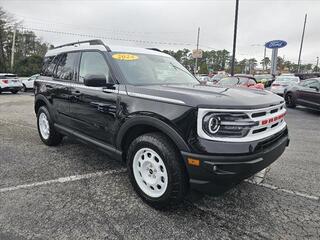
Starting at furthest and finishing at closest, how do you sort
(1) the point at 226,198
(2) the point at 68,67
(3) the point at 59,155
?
(3) the point at 59,155 < (2) the point at 68,67 < (1) the point at 226,198

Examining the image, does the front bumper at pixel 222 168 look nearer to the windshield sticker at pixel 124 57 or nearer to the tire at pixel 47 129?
the windshield sticker at pixel 124 57

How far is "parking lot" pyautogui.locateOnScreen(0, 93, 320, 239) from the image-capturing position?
2.63 m

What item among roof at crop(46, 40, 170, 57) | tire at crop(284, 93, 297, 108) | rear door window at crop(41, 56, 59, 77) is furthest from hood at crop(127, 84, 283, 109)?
tire at crop(284, 93, 297, 108)

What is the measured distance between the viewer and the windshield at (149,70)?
139 inches

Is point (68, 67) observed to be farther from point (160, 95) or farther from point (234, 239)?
point (234, 239)

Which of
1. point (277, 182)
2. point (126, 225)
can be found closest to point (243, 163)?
point (126, 225)

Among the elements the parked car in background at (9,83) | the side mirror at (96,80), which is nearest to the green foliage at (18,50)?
the parked car in background at (9,83)

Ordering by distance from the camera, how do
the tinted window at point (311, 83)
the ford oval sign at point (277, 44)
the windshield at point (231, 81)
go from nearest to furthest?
the tinted window at point (311, 83)
the windshield at point (231, 81)
the ford oval sign at point (277, 44)

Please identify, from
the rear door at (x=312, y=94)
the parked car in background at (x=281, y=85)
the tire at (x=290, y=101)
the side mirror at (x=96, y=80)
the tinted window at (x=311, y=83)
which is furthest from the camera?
the parked car in background at (x=281, y=85)

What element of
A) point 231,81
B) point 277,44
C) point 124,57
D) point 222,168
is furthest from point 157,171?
point 277,44

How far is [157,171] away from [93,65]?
1936mm

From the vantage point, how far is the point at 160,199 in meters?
2.91

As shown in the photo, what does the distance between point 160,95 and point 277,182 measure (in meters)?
2.22

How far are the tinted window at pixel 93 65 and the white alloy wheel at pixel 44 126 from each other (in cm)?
170
